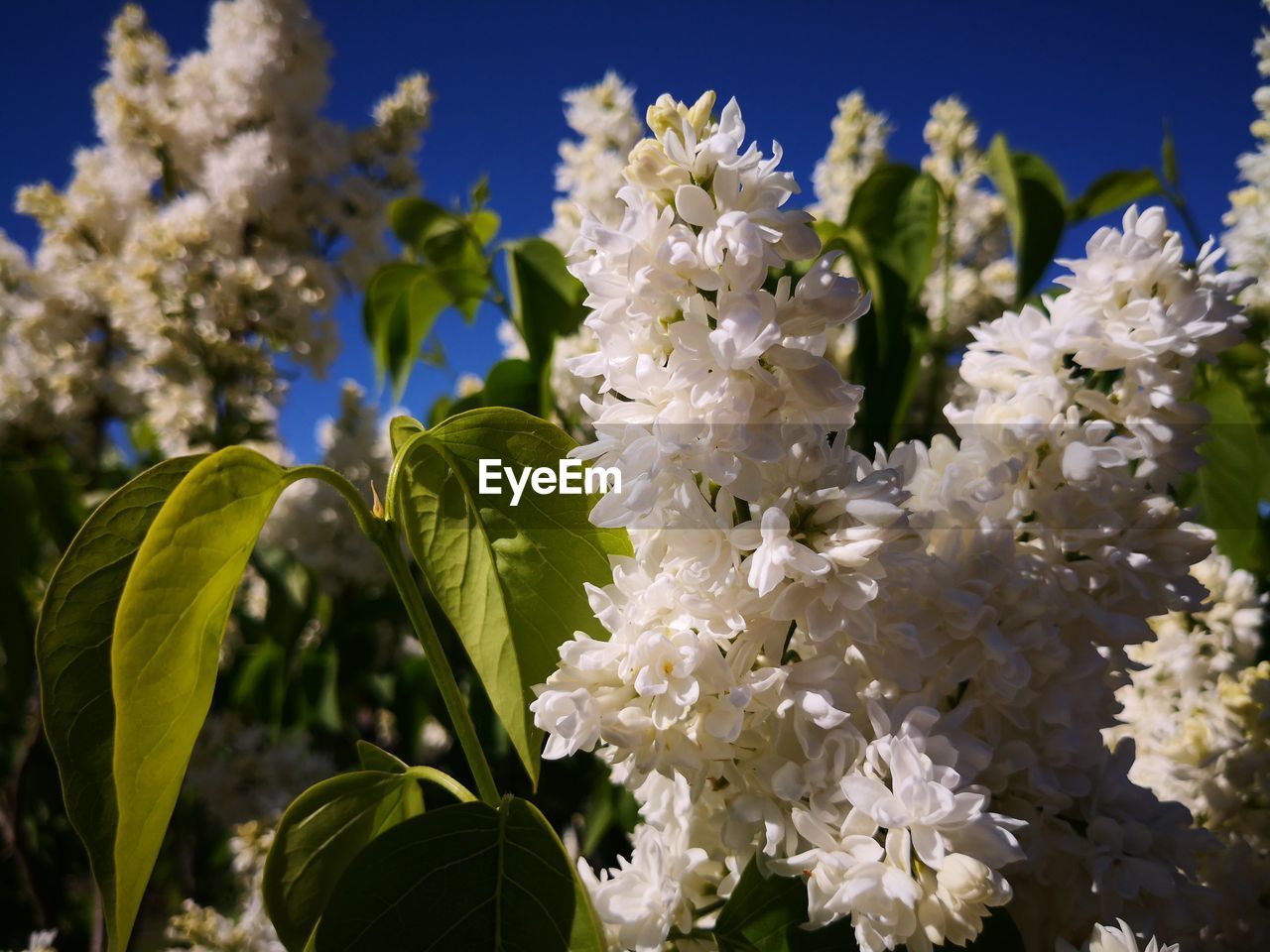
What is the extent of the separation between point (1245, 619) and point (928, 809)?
57cm

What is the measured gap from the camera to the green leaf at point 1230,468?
0.61 m

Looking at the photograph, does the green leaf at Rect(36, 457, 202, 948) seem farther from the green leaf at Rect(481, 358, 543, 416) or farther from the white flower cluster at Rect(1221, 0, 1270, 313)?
the white flower cluster at Rect(1221, 0, 1270, 313)

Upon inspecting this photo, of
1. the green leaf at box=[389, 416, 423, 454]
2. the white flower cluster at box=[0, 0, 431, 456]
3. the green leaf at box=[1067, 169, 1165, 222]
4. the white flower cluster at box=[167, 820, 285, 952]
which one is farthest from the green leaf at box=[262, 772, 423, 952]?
the white flower cluster at box=[0, 0, 431, 456]

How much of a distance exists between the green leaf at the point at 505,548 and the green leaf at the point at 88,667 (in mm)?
101

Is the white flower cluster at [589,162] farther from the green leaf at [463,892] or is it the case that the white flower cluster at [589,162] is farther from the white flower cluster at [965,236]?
the green leaf at [463,892]

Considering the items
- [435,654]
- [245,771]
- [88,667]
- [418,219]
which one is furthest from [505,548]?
[245,771]

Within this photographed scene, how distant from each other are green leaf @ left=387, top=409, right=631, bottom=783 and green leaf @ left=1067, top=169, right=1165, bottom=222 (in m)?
0.70

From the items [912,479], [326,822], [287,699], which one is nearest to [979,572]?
[912,479]

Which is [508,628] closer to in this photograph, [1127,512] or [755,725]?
[755,725]

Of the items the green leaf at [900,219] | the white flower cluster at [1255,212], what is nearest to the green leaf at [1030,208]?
the green leaf at [900,219]

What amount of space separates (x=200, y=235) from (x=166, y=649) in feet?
3.39

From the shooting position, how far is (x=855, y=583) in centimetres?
29

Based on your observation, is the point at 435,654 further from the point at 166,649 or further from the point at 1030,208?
the point at 1030,208

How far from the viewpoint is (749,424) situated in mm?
285
